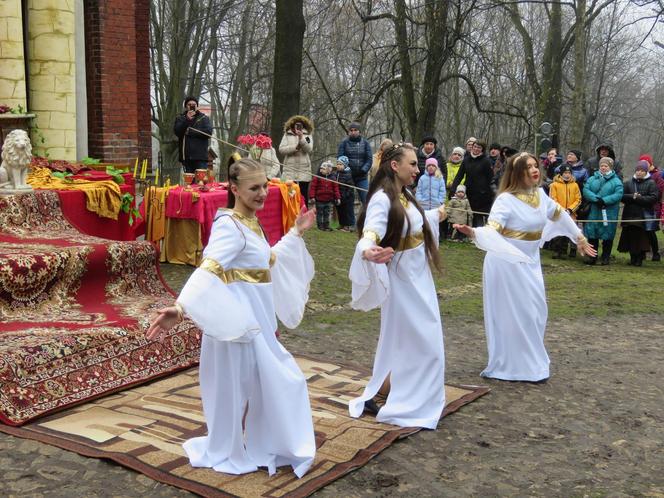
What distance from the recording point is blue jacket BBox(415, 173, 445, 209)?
1492 centimetres

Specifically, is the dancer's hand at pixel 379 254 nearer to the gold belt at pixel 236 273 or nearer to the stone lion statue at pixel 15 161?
the gold belt at pixel 236 273

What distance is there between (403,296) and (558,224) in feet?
7.89

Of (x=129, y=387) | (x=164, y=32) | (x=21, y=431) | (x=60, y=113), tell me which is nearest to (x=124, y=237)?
(x=60, y=113)

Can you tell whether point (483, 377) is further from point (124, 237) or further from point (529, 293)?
point (124, 237)

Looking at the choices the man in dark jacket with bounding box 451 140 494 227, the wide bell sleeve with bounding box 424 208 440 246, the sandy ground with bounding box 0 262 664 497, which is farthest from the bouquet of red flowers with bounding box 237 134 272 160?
the wide bell sleeve with bounding box 424 208 440 246

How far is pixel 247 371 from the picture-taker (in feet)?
16.1

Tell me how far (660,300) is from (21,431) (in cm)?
873

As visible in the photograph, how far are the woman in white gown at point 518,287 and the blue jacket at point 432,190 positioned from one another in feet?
24.5

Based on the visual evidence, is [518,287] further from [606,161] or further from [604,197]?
[606,161]

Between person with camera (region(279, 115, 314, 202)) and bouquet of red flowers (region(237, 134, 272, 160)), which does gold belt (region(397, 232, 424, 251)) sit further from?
person with camera (region(279, 115, 314, 202))

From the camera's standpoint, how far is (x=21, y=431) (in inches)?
219

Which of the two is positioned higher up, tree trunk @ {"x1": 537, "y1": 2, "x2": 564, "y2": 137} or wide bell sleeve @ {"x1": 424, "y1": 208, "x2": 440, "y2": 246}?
tree trunk @ {"x1": 537, "y1": 2, "x2": 564, "y2": 137}

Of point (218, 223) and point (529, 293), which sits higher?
point (218, 223)

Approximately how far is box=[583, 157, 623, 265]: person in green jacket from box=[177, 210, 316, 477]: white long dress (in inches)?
415
